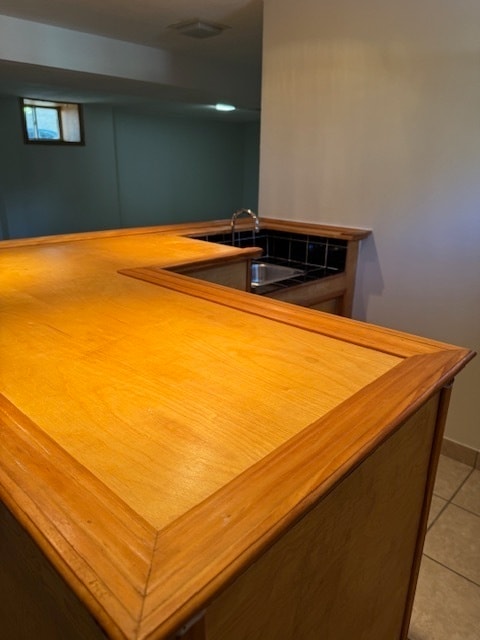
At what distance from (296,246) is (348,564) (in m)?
2.10

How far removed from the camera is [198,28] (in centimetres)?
282

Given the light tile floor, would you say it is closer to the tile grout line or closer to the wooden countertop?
the tile grout line

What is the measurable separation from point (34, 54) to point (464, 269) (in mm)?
2824

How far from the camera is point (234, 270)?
1.94 meters

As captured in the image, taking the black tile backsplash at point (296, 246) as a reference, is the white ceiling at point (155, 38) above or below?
above

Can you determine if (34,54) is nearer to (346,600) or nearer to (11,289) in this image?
(11,289)

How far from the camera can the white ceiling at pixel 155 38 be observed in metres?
2.50

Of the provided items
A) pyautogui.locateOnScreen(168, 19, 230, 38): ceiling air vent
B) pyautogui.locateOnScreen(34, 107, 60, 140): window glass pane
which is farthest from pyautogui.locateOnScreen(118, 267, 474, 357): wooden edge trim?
pyautogui.locateOnScreen(34, 107, 60, 140): window glass pane

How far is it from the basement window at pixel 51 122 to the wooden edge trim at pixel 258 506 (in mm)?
5916

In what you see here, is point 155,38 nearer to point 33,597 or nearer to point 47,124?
point 47,124

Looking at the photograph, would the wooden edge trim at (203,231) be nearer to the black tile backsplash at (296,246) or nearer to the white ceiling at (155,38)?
the black tile backsplash at (296,246)

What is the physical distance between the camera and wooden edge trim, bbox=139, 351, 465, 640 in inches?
16.9

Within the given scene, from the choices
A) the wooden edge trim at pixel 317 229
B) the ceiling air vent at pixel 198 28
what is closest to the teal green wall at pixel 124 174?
the ceiling air vent at pixel 198 28

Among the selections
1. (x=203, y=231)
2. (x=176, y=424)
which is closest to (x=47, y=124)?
(x=203, y=231)
